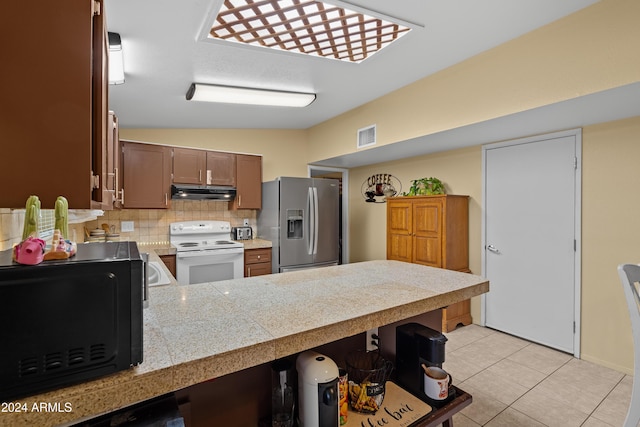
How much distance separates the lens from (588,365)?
9.02 ft

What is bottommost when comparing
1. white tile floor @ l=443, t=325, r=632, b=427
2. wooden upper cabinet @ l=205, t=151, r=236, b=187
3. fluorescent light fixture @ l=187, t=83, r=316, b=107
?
white tile floor @ l=443, t=325, r=632, b=427

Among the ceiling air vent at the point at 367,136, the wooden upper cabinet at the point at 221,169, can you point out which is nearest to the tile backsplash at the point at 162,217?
the wooden upper cabinet at the point at 221,169

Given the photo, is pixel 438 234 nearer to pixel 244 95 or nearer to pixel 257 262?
pixel 257 262

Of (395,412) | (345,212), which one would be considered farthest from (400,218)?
(395,412)

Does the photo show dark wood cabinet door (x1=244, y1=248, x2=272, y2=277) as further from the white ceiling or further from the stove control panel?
the white ceiling

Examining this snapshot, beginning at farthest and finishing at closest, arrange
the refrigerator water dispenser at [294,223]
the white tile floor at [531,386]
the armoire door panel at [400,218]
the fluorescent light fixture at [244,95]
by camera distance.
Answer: the refrigerator water dispenser at [294,223] < the armoire door panel at [400,218] < the fluorescent light fixture at [244,95] < the white tile floor at [531,386]

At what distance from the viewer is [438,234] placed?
3.56 meters

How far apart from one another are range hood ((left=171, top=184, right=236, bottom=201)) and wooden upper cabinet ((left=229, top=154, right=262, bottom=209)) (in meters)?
0.12

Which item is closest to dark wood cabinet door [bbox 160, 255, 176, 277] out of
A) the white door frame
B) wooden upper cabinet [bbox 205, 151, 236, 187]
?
wooden upper cabinet [bbox 205, 151, 236, 187]

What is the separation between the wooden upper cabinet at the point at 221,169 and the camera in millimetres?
4297

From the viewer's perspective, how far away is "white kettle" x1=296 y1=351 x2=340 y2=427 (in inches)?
40.4

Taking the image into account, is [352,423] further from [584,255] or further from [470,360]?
[584,255]

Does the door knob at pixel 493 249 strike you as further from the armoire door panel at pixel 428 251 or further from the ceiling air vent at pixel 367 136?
the ceiling air vent at pixel 367 136

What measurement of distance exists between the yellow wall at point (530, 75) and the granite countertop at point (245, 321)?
1545 mm
